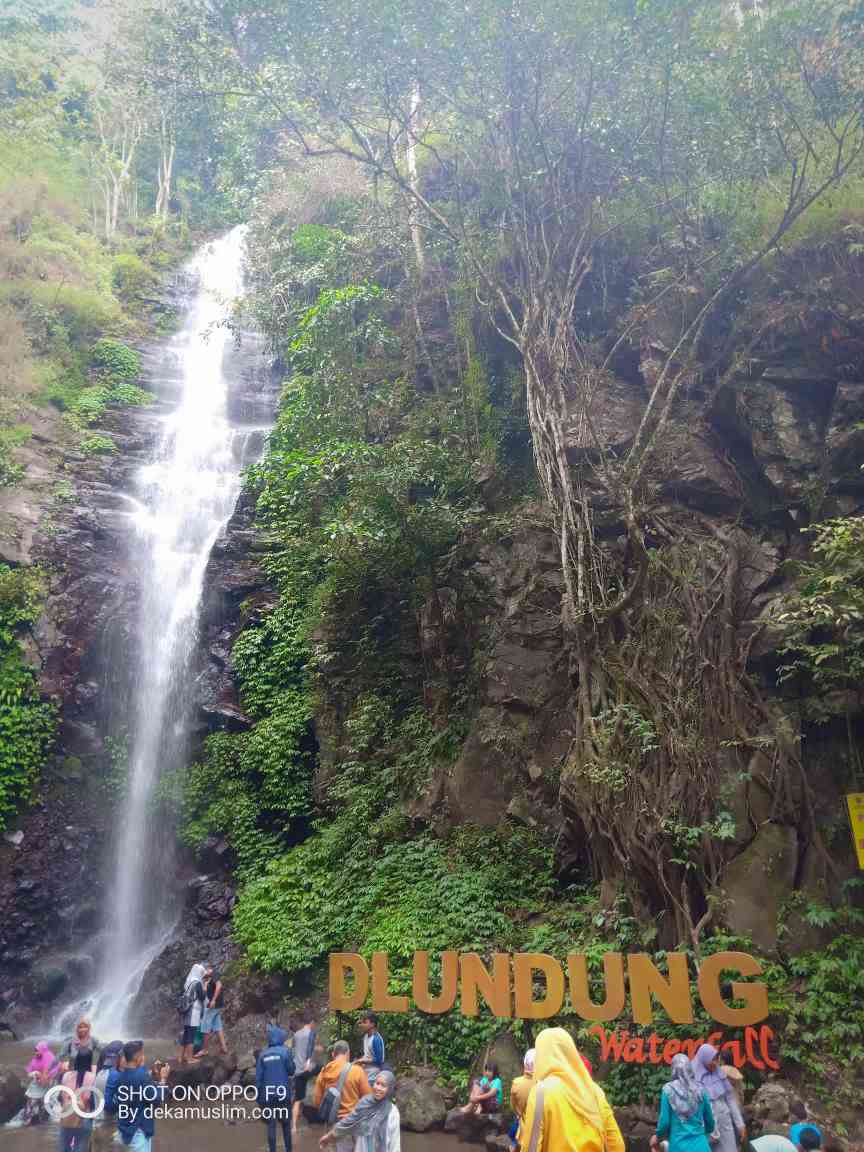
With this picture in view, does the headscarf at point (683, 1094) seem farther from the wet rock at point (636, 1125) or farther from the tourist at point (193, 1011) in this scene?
the tourist at point (193, 1011)

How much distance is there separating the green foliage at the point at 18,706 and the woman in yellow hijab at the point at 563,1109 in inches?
438

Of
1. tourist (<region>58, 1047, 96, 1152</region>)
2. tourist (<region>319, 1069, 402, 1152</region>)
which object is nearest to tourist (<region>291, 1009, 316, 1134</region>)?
tourist (<region>58, 1047, 96, 1152</region>)

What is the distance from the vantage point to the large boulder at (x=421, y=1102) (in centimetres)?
661

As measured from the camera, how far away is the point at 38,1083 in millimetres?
6836

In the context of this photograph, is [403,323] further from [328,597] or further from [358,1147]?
[358,1147]

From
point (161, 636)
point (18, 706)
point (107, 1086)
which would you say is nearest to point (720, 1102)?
point (107, 1086)

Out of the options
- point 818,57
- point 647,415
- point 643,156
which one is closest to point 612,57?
point 643,156

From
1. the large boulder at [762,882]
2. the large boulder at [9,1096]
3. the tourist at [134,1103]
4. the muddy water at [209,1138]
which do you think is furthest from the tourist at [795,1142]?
the large boulder at [9,1096]

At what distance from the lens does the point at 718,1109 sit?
4785mm

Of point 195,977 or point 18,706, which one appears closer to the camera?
point 195,977

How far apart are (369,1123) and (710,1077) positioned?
6.78ft

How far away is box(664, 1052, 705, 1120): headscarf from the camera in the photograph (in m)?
4.50

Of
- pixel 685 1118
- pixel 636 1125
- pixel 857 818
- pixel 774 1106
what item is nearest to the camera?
pixel 685 1118

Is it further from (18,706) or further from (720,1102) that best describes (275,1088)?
(18,706)
